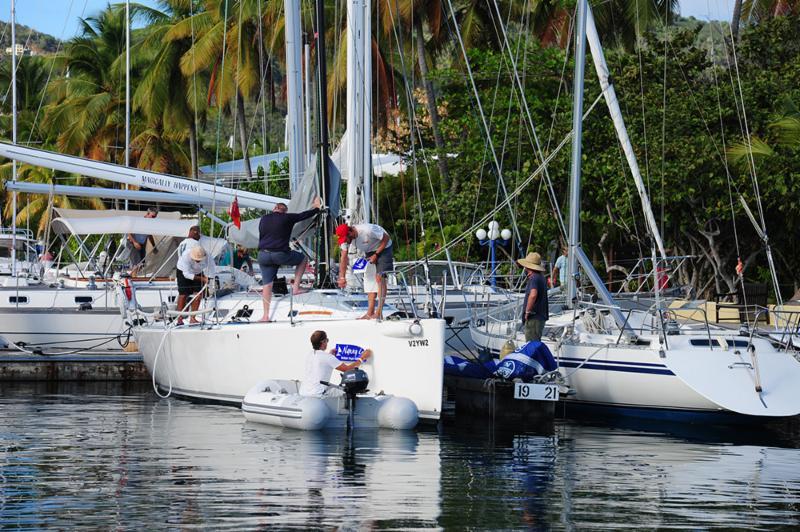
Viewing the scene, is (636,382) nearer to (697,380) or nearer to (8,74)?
(697,380)

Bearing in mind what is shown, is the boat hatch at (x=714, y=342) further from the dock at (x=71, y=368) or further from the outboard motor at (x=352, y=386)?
the dock at (x=71, y=368)

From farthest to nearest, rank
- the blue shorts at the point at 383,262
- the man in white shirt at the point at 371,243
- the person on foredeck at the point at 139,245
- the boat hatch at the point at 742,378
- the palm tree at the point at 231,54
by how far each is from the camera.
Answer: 1. the palm tree at the point at 231,54
2. the person on foredeck at the point at 139,245
3. the blue shorts at the point at 383,262
4. the man in white shirt at the point at 371,243
5. the boat hatch at the point at 742,378

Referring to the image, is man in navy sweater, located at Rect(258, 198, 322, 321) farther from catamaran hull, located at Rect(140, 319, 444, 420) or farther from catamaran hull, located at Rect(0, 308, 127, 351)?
catamaran hull, located at Rect(0, 308, 127, 351)

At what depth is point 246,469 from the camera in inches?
515

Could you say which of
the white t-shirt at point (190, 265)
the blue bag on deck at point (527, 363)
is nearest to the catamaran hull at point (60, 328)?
the white t-shirt at point (190, 265)

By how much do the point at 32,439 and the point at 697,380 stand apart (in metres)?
8.23

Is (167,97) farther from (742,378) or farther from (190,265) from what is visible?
(742,378)

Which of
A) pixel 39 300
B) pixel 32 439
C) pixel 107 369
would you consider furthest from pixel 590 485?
pixel 39 300

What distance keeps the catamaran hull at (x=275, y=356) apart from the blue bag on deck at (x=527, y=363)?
4.49 feet

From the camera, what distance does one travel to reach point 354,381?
15.7 m

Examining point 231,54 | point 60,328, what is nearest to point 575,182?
point 60,328

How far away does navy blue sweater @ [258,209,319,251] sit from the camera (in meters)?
18.5

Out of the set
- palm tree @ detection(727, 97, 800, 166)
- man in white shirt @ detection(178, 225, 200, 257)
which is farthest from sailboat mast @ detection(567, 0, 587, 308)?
palm tree @ detection(727, 97, 800, 166)

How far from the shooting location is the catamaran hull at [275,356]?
16.2 m
